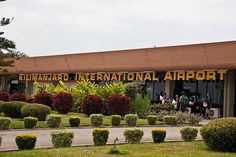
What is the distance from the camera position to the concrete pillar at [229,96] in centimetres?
3534

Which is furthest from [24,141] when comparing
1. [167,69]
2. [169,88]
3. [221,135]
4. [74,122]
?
[169,88]

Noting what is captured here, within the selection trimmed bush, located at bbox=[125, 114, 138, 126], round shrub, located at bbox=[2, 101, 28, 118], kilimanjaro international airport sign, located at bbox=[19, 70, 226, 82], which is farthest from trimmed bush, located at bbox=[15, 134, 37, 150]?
kilimanjaro international airport sign, located at bbox=[19, 70, 226, 82]

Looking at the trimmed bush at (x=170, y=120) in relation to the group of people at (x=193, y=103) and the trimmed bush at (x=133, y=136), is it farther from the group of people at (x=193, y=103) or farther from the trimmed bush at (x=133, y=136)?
the trimmed bush at (x=133, y=136)

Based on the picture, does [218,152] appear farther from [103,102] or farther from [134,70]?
[134,70]

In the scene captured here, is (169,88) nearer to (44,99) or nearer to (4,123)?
(44,99)

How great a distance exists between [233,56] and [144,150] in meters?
19.7

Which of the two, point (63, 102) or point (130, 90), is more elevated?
point (130, 90)

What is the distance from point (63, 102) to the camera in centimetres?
3125

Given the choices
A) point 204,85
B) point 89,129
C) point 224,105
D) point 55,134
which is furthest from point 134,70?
point 55,134

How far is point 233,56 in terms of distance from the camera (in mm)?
33094

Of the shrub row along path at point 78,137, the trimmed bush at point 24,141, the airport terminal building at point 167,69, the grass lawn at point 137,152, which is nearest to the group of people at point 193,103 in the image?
the airport terminal building at point 167,69

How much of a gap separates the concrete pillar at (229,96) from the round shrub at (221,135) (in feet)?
67.5

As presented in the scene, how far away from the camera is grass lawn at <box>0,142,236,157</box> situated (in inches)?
543

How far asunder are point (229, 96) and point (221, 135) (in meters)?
21.1
